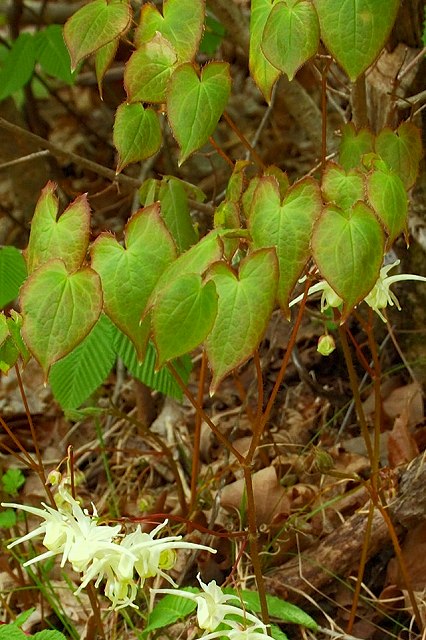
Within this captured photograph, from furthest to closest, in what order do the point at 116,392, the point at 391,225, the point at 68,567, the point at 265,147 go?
the point at 265,147
the point at 116,392
the point at 68,567
the point at 391,225

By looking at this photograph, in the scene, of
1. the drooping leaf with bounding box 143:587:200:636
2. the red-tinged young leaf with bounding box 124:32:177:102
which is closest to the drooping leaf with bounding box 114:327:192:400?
the drooping leaf with bounding box 143:587:200:636

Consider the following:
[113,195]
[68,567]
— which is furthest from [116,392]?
[113,195]

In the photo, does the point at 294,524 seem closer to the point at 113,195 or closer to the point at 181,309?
the point at 181,309

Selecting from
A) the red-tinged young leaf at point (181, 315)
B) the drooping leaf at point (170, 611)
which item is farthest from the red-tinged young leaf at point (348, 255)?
the drooping leaf at point (170, 611)

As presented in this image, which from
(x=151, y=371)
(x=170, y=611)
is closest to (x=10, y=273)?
(x=151, y=371)

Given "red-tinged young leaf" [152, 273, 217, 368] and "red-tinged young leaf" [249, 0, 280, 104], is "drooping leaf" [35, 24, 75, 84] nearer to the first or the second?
"red-tinged young leaf" [249, 0, 280, 104]

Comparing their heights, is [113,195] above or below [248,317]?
below
